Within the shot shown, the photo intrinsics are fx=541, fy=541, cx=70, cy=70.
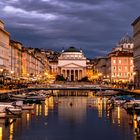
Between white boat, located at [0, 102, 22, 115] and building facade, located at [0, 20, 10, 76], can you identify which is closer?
white boat, located at [0, 102, 22, 115]

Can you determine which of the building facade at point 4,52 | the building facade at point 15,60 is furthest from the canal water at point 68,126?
the building facade at point 15,60

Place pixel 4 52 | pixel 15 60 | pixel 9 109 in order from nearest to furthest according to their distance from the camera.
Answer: pixel 9 109 < pixel 4 52 < pixel 15 60

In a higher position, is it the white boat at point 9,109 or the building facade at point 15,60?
the building facade at point 15,60

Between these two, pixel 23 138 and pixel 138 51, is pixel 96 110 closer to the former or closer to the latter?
pixel 23 138

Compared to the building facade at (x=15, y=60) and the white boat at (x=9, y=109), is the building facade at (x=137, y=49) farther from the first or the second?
the white boat at (x=9, y=109)

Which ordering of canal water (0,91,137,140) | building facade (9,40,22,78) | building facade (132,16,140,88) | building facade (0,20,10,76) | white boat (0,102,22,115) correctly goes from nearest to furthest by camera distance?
canal water (0,91,137,140), white boat (0,102,22,115), building facade (0,20,10,76), building facade (132,16,140,88), building facade (9,40,22,78)

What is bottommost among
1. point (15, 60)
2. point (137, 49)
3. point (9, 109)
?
point (9, 109)

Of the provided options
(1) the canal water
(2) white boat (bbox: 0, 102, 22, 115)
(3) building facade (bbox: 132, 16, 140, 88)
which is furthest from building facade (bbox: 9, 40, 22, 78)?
(2) white boat (bbox: 0, 102, 22, 115)

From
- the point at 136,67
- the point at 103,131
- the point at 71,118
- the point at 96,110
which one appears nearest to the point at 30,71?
the point at 136,67

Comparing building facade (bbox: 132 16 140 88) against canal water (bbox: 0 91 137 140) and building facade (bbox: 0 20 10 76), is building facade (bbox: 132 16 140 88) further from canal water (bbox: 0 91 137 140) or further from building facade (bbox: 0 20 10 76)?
canal water (bbox: 0 91 137 140)

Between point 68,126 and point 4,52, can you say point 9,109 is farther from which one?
point 4,52

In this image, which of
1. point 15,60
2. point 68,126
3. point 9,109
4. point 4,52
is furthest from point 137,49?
point 68,126

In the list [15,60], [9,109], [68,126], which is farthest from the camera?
[15,60]

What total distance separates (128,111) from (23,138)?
2786 cm
